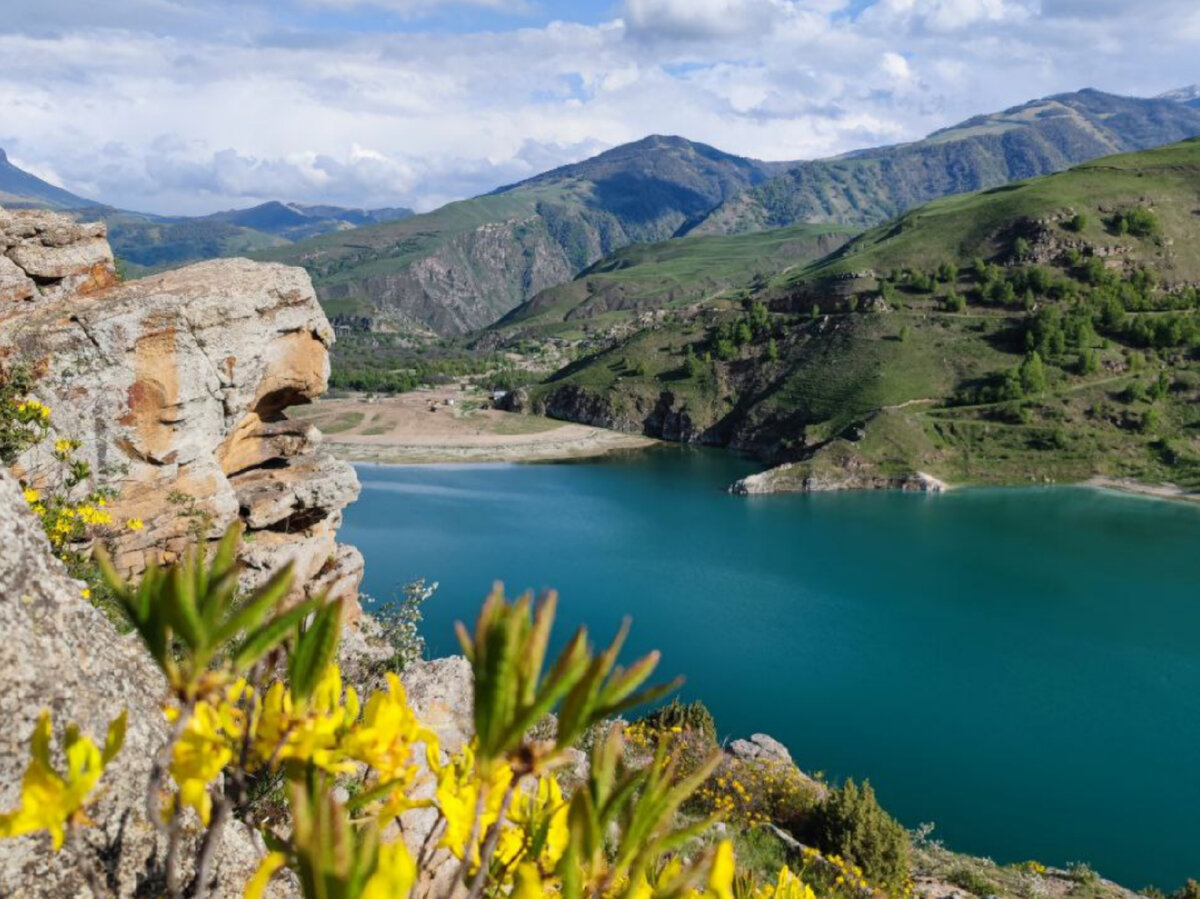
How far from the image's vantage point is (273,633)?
147cm

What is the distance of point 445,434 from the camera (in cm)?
9850

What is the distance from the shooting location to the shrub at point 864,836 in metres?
13.3

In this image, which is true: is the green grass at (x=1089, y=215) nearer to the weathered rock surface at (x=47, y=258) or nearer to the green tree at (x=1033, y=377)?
the green tree at (x=1033, y=377)

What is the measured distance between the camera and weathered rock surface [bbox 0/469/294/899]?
234 centimetres

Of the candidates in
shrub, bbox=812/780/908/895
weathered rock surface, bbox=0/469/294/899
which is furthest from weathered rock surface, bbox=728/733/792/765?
weathered rock surface, bbox=0/469/294/899

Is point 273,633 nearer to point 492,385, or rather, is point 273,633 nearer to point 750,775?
point 750,775

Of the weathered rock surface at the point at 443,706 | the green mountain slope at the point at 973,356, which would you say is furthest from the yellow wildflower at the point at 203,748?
the green mountain slope at the point at 973,356

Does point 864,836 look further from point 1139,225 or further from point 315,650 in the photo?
point 1139,225

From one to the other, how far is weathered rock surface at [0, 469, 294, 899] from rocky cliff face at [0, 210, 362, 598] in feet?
23.4

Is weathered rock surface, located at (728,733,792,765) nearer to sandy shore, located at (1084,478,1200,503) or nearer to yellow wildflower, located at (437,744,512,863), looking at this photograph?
yellow wildflower, located at (437,744,512,863)

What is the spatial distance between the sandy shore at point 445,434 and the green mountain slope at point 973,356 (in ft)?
25.9

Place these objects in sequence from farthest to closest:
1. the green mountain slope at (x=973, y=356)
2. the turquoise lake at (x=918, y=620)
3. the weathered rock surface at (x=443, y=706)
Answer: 1. the green mountain slope at (x=973, y=356)
2. the turquoise lake at (x=918, y=620)
3. the weathered rock surface at (x=443, y=706)

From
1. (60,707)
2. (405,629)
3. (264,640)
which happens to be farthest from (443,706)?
(405,629)

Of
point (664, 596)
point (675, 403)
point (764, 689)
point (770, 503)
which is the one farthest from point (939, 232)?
point (764, 689)
